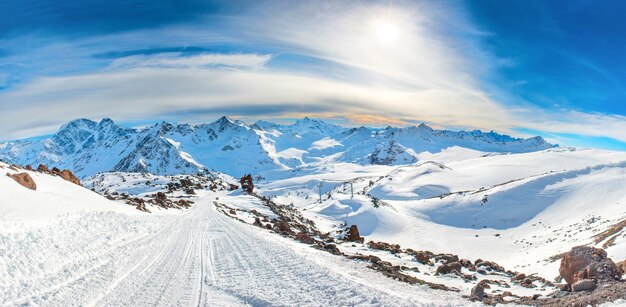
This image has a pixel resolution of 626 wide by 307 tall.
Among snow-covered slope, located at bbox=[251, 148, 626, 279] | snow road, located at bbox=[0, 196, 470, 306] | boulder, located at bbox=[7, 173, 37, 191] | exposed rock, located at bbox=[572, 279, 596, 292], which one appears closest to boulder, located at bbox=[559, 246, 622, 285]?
exposed rock, located at bbox=[572, 279, 596, 292]

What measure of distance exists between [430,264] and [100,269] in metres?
15.3

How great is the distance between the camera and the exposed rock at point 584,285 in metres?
9.11

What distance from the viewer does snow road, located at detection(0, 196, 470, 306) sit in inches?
380

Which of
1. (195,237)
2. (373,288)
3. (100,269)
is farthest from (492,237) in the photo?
(100,269)

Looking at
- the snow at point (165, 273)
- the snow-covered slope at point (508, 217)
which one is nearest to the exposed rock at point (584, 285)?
the snow at point (165, 273)

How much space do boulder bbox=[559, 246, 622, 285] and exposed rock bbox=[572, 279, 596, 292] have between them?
34cm

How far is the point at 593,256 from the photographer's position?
10.6 metres

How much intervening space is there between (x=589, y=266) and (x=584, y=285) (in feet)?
3.63

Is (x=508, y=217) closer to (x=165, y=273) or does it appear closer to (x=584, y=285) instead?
(x=584, y=285)

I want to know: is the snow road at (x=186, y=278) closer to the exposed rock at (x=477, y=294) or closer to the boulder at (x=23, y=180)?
the exposed rock at (x=477, y=294)

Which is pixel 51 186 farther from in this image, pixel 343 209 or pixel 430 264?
pixel 343 209

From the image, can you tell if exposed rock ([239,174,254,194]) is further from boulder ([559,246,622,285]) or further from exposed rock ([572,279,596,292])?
exposed rock ([572,279,596,292])

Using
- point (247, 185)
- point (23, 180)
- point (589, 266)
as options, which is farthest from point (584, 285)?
point (247, 185)

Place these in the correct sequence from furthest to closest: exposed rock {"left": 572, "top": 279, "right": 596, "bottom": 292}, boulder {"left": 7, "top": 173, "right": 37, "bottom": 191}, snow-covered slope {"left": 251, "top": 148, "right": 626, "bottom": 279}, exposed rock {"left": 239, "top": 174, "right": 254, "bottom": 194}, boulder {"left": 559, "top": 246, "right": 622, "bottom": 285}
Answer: exposed rock {"left": 239, "top": 174, "right": 254, "bottom": 194} → snow-covered slope {"left": 251, "top": 148, "right": 626, "bottom": 279} → boulder {"left": 7, "top": 173, "right": 37, "bottom": 191} → boulder {"left": 559, "top": 246, "right": 622, "bottom": 285} → exposed rock {"left": 572, "top": 279, "right": 596, "bottom": 292}
